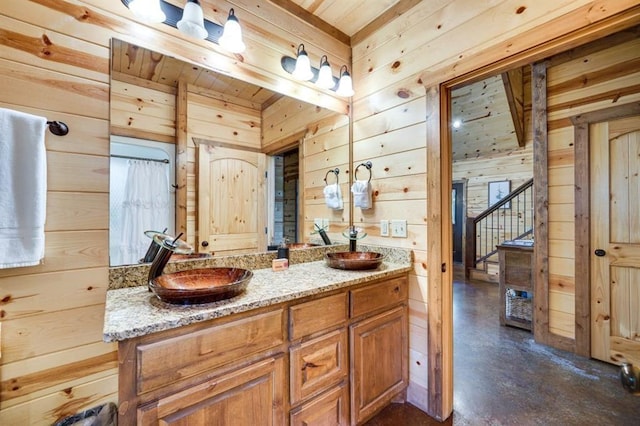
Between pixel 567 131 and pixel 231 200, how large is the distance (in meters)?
3.13

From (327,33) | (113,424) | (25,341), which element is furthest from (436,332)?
(327,33)

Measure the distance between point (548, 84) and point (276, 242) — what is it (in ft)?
10.2

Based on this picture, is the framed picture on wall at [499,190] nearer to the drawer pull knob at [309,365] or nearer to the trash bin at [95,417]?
the drawer pull knob at [309,365]

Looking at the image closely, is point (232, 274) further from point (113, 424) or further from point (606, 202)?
point (606, 202)

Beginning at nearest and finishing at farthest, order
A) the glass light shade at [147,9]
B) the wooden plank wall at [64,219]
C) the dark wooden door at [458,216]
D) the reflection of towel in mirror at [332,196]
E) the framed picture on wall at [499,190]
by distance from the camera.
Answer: the wooden plank wall at [64,219] → the glass light shade at [147,9] → the reflection of towel in mirror at [332,196] → the framed picture on wall at [499,190] → the dark wooden door at [458,216]

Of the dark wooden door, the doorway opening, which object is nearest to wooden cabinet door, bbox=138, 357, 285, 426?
the doorway opening

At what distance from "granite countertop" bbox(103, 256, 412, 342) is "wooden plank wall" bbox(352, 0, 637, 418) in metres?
0.45

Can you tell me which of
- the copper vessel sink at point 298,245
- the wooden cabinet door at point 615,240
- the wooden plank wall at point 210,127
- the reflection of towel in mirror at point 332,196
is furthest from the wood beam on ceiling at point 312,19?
the wooden cabinet door at point 615,240

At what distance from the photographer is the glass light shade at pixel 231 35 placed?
1.50 m

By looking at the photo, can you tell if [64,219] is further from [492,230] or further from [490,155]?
[490,155]

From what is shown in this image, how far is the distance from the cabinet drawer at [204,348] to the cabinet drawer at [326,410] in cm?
38

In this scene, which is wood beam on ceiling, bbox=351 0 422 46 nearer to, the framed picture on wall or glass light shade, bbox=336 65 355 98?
glass light shade, bbox=336 65 355 98

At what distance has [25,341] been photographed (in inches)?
40.7

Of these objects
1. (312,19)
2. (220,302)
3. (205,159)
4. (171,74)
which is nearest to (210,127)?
(205,159)
